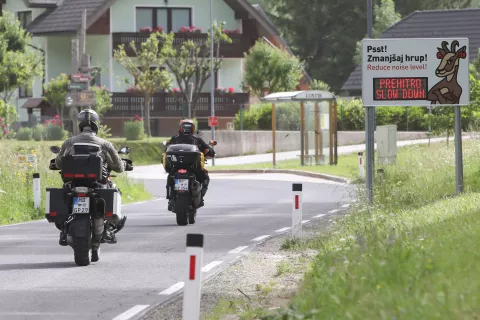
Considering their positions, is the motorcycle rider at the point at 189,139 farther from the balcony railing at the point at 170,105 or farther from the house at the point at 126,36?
the house at the point at 126,36

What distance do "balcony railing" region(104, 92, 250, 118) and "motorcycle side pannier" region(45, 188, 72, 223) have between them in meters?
50.1

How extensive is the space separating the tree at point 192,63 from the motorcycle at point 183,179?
39.9 meters

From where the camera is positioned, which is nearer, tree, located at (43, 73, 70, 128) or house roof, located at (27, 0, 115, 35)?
tree, located at (43, 73, 70, 128)

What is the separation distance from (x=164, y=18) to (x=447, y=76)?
47.1 metres

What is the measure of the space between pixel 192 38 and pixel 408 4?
2975 centimetres

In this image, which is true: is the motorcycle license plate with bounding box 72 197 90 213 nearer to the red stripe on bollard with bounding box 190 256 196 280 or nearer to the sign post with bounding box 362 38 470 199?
the red stripe on bollard with bounding box 190 256 196 280

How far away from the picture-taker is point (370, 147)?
22.1m

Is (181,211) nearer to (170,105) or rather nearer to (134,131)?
(134,131)

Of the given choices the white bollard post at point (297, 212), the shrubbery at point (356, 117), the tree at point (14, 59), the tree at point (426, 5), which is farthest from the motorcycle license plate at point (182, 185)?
the tree at point (426, 5)

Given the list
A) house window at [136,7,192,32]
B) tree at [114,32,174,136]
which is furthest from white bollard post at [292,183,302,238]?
house window at [136,7,192,32]

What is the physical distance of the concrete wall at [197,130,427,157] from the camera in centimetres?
5797

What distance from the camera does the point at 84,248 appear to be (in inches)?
576

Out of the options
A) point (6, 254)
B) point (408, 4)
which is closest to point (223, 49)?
point (408, 4)

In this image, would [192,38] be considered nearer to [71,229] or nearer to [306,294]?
[71,229]
